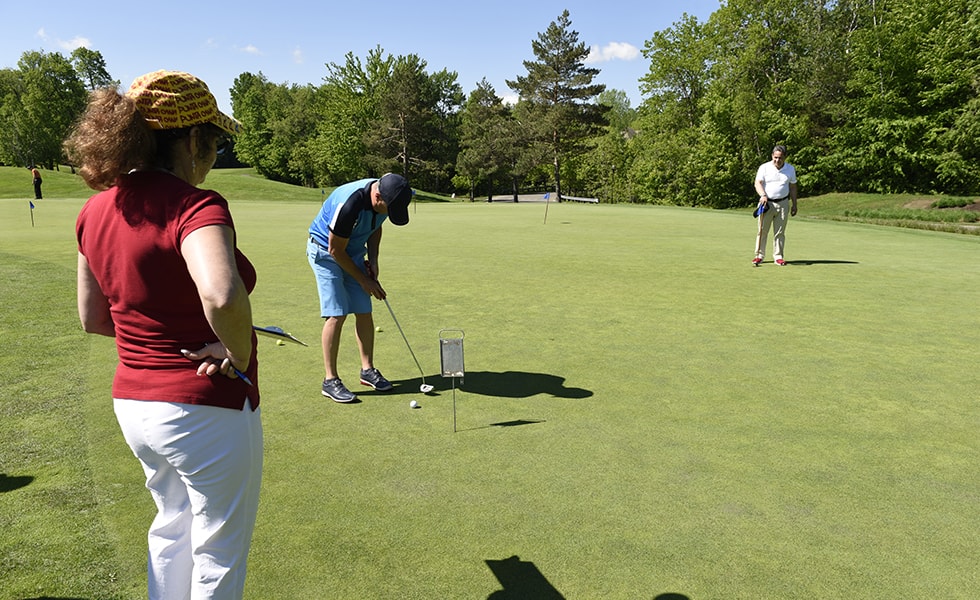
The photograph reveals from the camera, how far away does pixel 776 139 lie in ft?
159

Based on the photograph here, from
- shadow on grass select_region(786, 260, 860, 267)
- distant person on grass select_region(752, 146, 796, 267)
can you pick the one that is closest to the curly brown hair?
distant person on grass select_region(752, 146, 796, 267)

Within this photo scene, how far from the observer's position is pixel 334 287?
18.9 feet

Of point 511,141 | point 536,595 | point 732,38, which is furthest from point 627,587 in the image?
point 511,141

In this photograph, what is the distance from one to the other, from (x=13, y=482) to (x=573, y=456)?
359cm

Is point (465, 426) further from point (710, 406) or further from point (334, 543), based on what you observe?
point (710, 406)

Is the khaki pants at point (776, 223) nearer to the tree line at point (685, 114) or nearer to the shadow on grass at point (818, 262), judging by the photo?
the shadow on grass at point (818, 262)

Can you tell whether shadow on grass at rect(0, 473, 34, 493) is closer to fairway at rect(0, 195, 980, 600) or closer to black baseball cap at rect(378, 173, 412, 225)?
fairway at rect(0, 195, 980, 600)

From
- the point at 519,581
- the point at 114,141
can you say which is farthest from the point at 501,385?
the point at 114,141

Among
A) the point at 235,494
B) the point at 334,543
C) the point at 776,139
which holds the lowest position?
the point at 334,543

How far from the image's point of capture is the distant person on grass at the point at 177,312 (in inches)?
76.0

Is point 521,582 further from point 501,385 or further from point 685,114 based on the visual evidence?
point 685,114

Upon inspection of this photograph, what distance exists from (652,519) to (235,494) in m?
2.33

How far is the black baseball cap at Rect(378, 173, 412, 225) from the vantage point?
16.9 feet

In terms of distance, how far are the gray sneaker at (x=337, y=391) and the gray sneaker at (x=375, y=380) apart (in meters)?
0.26
